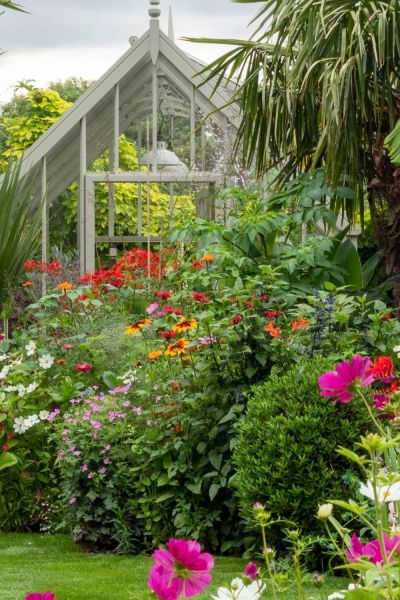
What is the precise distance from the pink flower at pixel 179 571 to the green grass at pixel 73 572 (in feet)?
10.4

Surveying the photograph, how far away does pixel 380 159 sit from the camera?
27.0 feet

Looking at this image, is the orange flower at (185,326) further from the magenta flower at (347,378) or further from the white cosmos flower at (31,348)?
the magenta flower at (347,378)

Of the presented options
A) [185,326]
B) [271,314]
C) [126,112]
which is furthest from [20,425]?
[126,112]

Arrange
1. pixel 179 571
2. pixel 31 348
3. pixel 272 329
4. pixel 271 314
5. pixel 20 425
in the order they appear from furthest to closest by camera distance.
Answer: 1. pixel 31 348
2. pixel 20 425
3. pixel 271 314
4. pixel 272 329
5. pixel 179 571

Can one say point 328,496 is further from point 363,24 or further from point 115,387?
point 363,24

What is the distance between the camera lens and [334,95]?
7.44 m

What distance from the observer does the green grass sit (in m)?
4.81

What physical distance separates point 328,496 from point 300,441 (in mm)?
281

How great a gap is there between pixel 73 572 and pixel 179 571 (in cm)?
415

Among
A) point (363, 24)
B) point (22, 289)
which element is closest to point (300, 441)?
point (363, 24)

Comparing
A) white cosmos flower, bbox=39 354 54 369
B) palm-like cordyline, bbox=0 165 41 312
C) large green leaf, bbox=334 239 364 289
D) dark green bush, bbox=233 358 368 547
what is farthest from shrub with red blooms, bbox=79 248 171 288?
dark green bush, bbox=233 358 368 547

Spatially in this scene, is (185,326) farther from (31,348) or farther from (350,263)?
(350,263)

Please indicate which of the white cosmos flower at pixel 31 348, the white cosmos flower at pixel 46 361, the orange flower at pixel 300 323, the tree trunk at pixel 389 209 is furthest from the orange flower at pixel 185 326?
the tree trunk at pixel 389 209

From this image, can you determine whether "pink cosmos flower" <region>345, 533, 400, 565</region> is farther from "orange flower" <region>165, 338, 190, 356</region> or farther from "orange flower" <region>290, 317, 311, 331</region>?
"orange flower" <region>290, 317, 311, 331</region>
